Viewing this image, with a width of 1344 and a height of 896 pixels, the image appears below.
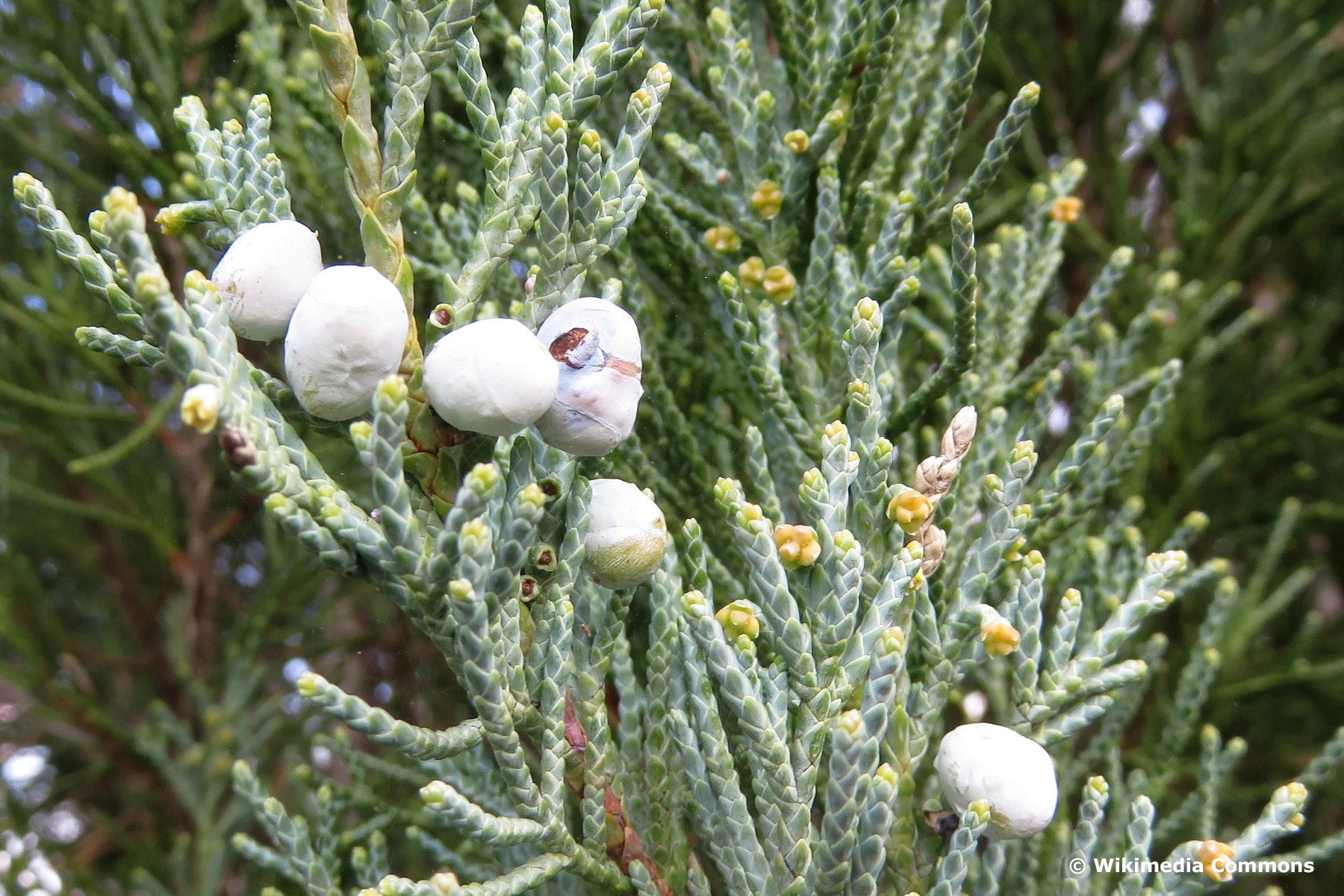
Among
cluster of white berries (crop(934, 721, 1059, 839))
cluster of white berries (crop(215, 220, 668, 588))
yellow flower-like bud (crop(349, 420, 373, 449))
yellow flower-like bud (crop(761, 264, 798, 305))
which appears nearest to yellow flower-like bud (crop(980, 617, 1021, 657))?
cluster of white berries (crop(934, 721, 1059, 839))

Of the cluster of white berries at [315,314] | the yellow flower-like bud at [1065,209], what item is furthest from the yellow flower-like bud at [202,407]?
the yellow flower-like bud at [1065,209]

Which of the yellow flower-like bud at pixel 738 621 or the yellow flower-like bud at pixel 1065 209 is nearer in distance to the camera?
the yellow flower-like bud at pixel 738 621

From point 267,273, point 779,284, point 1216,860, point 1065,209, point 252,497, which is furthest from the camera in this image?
point 252,497

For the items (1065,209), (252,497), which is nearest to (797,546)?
(1065,209)

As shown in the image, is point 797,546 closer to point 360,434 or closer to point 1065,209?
point 360,434

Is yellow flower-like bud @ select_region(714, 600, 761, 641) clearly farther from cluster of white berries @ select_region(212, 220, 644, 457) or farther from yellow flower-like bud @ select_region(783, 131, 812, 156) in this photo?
yellow flower-like bud @ select_region(783, 131, 812, 156)

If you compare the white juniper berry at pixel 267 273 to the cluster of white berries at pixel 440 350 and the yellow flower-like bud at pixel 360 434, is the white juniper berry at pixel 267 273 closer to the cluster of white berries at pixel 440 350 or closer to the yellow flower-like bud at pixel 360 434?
the cluster of white berries at pixel 440 350

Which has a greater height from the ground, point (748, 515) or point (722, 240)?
point (722, 240)
